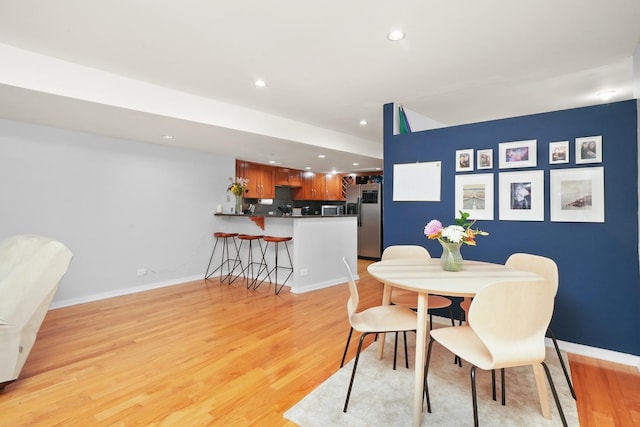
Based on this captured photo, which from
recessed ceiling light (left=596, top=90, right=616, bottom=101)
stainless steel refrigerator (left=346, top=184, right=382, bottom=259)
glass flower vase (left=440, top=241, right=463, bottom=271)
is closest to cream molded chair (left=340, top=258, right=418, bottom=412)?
glass flower vase (left=440, top=241, right=463, bottom=271)

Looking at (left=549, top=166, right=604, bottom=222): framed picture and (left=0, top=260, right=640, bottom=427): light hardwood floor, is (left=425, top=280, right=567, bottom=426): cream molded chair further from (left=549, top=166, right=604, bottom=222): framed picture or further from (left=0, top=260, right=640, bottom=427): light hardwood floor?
(left=549, top=166, right=604, bottom=222): framed picture

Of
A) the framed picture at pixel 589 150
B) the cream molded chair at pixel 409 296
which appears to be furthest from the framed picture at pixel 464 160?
the cream molded chair at pixel 409 296

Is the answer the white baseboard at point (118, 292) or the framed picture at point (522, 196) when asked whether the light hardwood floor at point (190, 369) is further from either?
the framed picture at point (522, 196)

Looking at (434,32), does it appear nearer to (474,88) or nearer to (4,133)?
(474,88)

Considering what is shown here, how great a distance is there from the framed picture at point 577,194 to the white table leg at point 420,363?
1.74m

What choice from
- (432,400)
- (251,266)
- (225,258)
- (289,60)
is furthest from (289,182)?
(432,400)

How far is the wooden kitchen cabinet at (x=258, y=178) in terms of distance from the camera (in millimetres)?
6473

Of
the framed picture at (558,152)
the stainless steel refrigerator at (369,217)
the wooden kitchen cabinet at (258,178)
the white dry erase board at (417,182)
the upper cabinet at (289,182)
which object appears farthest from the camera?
the stainless steel refrigerator at (369,217)

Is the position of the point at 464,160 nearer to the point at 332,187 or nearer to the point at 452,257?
the point at 452,257

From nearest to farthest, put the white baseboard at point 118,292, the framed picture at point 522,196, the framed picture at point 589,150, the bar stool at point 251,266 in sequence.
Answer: the framed picture at point 589,150 → the framed picture at point 522,196 → the white baseboard at point 118,292 → the bar stool at point 251,266

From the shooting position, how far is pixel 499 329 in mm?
1508

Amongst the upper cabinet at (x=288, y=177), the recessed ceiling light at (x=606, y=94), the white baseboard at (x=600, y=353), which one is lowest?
the white baseboard at (x=600, y=353)

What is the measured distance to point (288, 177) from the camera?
7539mm

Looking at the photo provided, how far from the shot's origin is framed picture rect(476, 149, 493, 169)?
2.99 m
